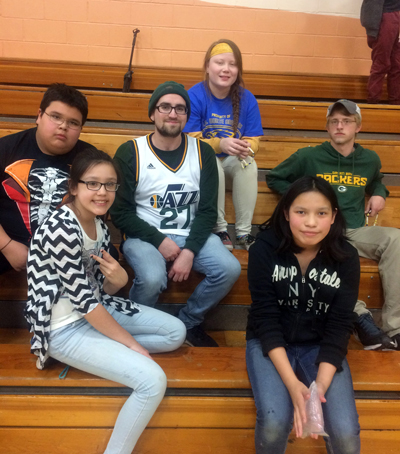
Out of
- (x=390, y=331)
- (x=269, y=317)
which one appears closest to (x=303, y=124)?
(x=390, y=331)

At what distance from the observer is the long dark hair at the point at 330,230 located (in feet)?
3.51

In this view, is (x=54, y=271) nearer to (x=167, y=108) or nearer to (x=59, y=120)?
(x=59, y=120)

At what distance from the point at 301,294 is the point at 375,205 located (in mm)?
800

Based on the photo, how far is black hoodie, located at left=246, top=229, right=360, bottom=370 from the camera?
1.09m

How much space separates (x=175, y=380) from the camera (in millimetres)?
1100

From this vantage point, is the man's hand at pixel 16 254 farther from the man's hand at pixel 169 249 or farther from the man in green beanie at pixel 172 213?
the man's hand at pixel 169 249

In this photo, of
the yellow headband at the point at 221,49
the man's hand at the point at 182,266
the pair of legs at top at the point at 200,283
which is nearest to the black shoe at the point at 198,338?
the pair of legs at top at the point at 200,283

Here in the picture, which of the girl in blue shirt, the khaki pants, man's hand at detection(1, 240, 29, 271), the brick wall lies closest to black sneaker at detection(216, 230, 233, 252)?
the girl in blue shirt

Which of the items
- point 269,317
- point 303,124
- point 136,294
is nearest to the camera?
point 269,317

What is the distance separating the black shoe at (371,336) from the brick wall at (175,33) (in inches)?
93.3

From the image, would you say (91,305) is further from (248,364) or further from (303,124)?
(303,124)

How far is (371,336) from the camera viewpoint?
1361 mm

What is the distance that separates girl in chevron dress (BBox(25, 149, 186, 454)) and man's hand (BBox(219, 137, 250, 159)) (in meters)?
0.65

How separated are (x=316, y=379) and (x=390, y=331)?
0.55 meters
